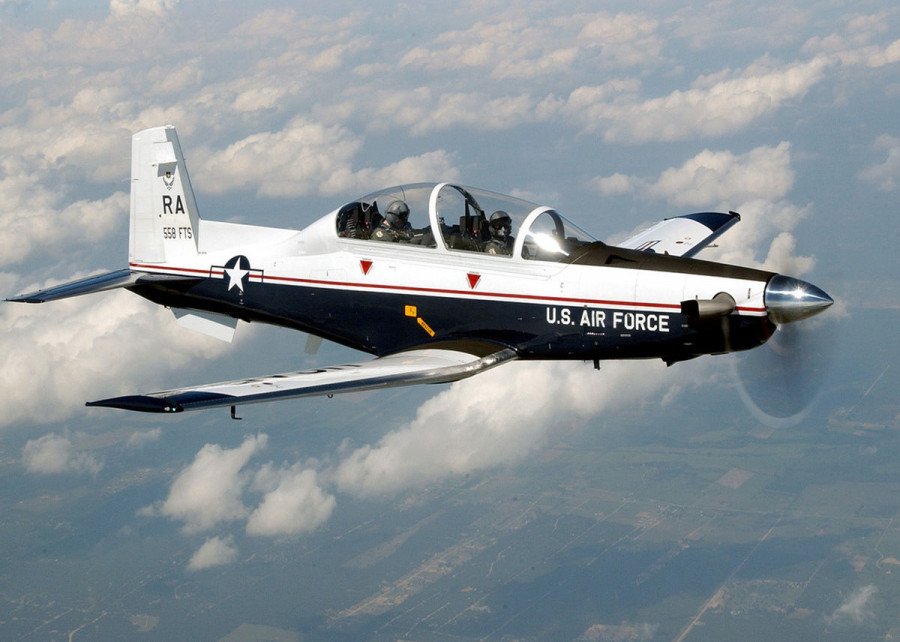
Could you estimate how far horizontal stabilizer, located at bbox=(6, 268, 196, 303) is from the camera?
59.5 ft

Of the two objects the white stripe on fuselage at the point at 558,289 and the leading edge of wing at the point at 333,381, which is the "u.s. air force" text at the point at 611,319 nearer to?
the white stripe on fuselage at the point at 558,289

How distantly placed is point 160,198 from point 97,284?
2217 mm

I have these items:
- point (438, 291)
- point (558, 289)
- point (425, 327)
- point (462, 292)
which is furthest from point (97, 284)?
point (558, 289)

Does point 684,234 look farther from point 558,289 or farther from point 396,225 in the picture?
point 396,225

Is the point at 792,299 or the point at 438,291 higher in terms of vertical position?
the point at 438,291

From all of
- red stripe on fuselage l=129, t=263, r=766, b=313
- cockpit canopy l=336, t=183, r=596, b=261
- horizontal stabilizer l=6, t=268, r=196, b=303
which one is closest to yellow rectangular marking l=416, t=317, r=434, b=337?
red stripe on fuselage l=129, t=263, r=766, b=313

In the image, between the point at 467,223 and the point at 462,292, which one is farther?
the point at 467,223

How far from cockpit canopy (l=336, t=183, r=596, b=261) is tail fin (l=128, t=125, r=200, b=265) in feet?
16.1

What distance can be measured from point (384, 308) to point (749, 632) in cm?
20015

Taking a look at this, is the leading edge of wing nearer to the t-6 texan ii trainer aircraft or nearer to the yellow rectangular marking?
the t-6 texan ii trainer aircraft

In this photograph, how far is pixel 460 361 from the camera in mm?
14219

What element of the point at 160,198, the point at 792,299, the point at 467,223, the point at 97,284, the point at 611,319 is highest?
the point at 160,198

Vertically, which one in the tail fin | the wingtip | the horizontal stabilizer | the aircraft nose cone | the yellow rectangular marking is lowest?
the wingtip

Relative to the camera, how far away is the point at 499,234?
14969 mm
